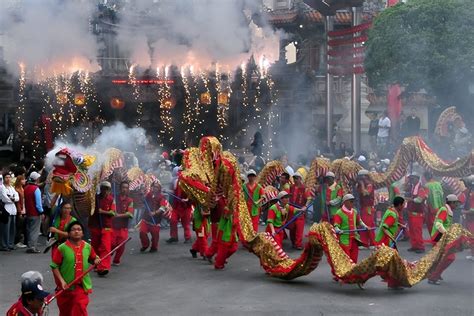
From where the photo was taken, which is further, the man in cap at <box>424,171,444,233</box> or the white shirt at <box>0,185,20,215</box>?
the man in cap at <box>424,171,444,233</box>

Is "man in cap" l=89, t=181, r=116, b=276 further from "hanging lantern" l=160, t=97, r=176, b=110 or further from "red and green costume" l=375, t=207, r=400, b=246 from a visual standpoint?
"hanging lantern" l=160, t=97, r=176, b=110

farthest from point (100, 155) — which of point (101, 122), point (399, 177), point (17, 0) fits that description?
point (101, 122)

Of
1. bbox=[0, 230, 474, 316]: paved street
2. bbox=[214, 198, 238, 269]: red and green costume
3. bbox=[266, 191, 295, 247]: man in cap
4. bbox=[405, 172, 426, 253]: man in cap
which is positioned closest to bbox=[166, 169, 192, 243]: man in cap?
bbox=[266, 191, 295, 247]: man in cap

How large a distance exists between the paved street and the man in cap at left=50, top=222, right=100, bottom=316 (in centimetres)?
194

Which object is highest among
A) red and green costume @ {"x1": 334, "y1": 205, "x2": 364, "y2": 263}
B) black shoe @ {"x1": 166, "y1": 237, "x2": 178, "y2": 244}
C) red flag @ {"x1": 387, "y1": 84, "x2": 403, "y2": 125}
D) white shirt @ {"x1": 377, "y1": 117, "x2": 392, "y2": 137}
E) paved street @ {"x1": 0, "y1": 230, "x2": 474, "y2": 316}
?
red flag @ {"x1": 387, "y1": 84, "x2": 403, "y2": 125}

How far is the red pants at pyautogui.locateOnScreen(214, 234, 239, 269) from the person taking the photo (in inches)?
549

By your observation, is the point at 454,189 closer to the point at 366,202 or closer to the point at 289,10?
the point at 366,202

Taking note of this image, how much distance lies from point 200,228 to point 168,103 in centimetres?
2287

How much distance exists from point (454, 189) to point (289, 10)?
2380cm

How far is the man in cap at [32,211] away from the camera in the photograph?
16.3 m

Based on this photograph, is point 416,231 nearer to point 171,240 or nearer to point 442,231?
point 442,231

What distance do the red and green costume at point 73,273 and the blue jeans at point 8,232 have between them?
720cm

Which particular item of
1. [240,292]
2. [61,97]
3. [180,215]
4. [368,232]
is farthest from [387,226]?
[61,97]

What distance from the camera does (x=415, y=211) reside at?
16266 millimetres
